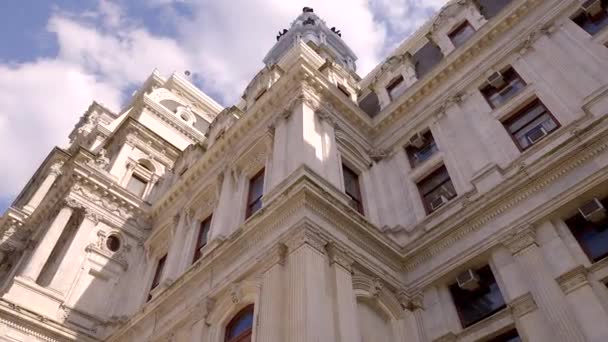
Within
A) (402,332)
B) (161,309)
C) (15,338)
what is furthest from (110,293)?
(402,332)

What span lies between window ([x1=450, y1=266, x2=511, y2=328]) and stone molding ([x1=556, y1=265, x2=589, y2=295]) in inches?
70.1

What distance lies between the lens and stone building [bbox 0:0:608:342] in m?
12.2

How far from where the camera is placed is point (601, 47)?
15461 mm

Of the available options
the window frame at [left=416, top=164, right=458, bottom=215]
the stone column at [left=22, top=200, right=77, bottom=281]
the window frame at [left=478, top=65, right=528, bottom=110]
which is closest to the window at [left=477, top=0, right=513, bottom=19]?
the window frame at [left=478, top=65, right=528, bottom=110]

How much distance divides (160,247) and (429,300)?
14.1 metres

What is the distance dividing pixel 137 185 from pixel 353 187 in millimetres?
14712

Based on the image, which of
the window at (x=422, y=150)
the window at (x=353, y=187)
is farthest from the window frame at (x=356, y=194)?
the window at (x=422, y=150)

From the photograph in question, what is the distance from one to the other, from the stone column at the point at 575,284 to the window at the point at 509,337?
4.84 ft

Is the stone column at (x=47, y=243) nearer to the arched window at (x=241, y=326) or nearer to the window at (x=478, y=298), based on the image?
the arched window at (x=241, y=326)

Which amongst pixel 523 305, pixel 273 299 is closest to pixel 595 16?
pixel 523 305

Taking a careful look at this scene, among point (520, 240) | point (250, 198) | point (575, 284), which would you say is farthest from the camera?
point (250, 198)

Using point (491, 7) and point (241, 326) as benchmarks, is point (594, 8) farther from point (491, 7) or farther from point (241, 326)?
point (241, 326)

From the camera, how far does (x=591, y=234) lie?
485 inches

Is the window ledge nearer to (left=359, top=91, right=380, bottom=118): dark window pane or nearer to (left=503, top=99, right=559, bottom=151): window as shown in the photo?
(left=503, top=99, right=559, bottom=151): window
